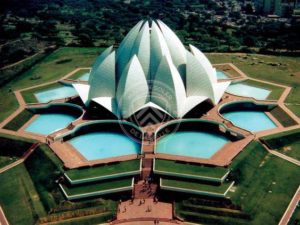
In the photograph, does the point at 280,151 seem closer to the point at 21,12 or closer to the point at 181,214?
the point at 181,214

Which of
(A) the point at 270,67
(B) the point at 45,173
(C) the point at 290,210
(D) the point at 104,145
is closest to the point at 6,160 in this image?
(B) the point at 45,173

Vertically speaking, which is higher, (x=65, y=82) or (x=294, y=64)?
(x=294, y=64)

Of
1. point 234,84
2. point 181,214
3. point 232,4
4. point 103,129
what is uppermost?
point 232,4

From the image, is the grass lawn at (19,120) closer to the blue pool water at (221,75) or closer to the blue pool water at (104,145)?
the blue pool water at (104,145)

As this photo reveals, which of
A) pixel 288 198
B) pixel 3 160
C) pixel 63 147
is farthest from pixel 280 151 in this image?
pixel 3 160

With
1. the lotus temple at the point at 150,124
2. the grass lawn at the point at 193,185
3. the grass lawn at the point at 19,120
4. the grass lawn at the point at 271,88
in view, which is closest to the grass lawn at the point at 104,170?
the lotus temple at the point at 150,124
